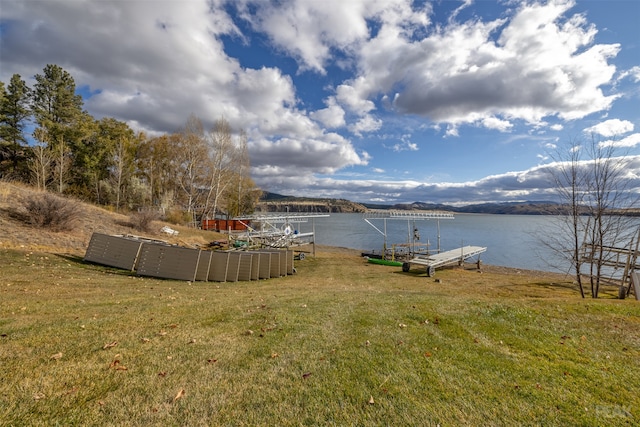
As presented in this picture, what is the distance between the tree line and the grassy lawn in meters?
31.5

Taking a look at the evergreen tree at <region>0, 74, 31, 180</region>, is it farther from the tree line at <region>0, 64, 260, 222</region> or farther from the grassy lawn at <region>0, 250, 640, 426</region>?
the grassy lawn at <region>0, 250, 640, 426</region>

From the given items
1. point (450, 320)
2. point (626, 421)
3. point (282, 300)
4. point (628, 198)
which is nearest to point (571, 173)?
point (628, 198)

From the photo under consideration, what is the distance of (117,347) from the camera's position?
448cm

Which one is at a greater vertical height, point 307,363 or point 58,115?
point 58,115

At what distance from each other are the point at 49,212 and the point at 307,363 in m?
18.2

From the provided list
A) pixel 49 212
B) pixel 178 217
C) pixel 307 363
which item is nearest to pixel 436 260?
pixel 307 363

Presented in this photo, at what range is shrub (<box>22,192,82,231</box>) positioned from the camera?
1480 cm

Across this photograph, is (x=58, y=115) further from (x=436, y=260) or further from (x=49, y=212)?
(x=436, y=260)

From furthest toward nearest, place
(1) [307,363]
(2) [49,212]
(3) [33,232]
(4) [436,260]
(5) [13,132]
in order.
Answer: (5) [13,132] → (4) [436,260] → (2) [49,212] → (3) [33,232] → (1) [307,363]

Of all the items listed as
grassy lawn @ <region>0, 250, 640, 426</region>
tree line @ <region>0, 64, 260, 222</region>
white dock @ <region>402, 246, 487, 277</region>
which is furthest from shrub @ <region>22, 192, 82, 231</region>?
white dock @ <region>402, 246, 487, 277</region>

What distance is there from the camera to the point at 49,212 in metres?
15.2

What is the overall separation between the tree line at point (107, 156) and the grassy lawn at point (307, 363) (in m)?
31.5

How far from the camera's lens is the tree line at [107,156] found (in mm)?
32562

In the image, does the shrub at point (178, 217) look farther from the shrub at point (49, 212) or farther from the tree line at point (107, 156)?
the shrub at point (49, 212)
